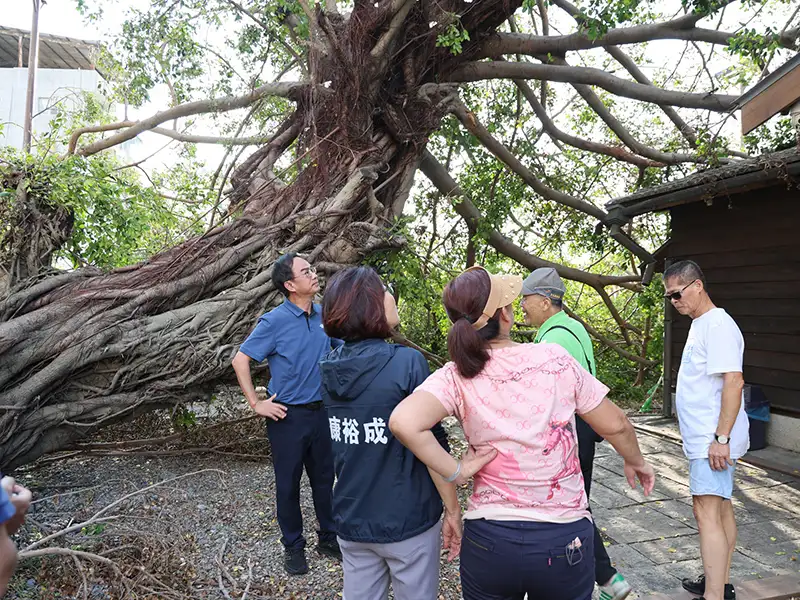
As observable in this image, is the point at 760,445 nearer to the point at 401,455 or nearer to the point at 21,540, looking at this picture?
the point at 401,455

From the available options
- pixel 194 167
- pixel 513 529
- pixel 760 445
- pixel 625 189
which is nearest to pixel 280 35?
pixel 194 167

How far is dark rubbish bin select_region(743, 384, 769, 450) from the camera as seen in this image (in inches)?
241

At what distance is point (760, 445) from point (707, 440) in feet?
13.0

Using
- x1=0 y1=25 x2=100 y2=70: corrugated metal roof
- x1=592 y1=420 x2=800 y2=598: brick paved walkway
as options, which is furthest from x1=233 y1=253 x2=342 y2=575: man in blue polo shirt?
x1=0 y1=25 x2=100 y2=70: corrugated metal roof

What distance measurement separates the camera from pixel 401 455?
7.12 feet

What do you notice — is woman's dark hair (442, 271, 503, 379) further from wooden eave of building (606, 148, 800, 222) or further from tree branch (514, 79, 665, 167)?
tree branch (514, 79, 665, 167)

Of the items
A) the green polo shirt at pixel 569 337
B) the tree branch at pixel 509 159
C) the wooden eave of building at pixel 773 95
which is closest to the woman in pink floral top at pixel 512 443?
the green polo shirt at pixel 569 337

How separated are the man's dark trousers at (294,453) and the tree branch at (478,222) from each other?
193 inches

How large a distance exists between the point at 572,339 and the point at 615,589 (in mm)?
1244

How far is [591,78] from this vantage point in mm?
7039

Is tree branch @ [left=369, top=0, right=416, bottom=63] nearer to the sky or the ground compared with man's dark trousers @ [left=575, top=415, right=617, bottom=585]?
nearer to the sky

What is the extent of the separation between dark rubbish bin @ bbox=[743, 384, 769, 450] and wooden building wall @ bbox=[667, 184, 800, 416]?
5.3 inches

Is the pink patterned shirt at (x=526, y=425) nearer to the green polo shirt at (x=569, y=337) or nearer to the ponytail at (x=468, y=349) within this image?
the ponytail at (x=468, y=349)

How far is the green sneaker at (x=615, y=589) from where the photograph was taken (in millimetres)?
2979
